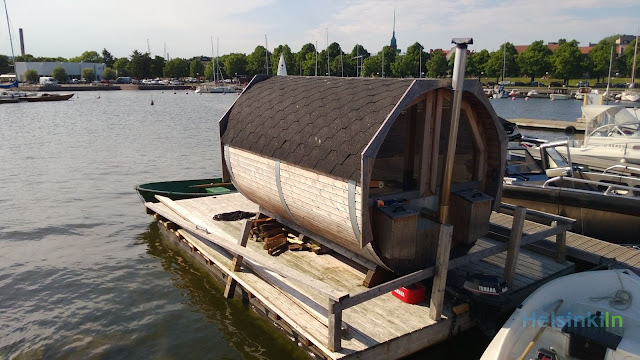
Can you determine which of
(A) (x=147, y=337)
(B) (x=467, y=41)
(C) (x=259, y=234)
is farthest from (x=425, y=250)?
(A) (x=147, y=337)

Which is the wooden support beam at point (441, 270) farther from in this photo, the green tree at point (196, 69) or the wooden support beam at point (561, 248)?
the green tree at point (196, 69)

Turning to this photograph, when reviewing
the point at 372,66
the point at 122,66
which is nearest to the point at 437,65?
the point at 372,66

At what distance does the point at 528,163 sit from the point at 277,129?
1305 centimetres

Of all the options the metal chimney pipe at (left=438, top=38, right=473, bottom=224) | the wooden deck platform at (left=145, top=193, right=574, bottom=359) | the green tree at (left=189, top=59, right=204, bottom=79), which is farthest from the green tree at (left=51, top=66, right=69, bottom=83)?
the metal chimney pipe at (left=438, top=38, right=473, bottom=224)

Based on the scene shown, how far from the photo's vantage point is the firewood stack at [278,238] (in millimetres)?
11570

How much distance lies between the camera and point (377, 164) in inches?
403

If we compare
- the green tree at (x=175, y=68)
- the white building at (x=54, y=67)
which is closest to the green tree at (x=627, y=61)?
the green tree at (x=175, y=68)

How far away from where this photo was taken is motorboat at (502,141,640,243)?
14.1 metres

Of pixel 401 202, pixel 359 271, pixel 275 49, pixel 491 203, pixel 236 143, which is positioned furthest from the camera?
pixel 275 49

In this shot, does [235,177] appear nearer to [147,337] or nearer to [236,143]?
[236,143]

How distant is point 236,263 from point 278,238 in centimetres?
139

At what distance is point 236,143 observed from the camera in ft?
39.5

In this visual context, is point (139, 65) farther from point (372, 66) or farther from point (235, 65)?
point (372, 66)

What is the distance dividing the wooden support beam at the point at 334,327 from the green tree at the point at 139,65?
7113 inches
